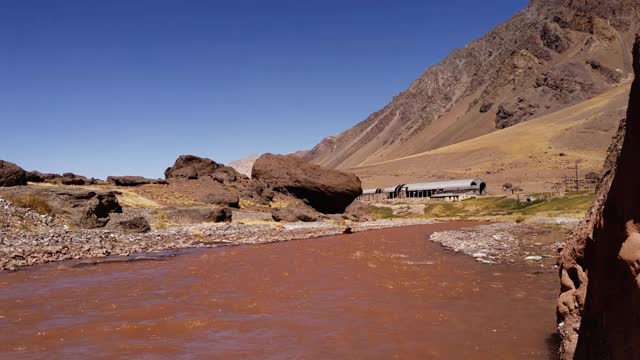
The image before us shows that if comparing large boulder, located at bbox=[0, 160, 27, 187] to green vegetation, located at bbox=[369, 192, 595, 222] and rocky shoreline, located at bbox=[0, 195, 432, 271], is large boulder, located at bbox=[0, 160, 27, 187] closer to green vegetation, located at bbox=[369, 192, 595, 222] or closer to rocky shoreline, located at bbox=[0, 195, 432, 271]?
rocky shoreline, located at bbox=[0, 195, 432, 271]

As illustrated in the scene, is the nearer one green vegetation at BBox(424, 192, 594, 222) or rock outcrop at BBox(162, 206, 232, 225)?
rock outcrop at BBox(162, 206, 232, 225)

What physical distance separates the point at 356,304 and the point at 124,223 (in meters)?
23.9

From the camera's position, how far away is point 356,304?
1374 centimetres

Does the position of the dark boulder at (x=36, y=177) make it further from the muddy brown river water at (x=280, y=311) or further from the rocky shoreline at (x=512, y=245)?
the rocky shoreline at (x=512, y=245)

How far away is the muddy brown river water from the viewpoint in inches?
389

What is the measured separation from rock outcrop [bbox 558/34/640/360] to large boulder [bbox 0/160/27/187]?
37747mm

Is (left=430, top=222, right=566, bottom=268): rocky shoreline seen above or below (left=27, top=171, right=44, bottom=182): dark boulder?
below

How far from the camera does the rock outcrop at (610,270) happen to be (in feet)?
18.9

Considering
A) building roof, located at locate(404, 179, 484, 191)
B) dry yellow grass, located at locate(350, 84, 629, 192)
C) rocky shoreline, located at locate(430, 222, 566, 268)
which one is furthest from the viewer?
dry yellow grass, located at locate(350, 84, 629, 192)

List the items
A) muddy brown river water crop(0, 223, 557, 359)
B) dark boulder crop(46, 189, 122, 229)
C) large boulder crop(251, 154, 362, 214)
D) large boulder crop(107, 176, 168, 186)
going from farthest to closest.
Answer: large boulder crop(251, 154, 362, 214)
large boulder crop(107, 176, 168, 186)
dark boulder crop(46, 189, 122, 229)
muddy brown river water crop(0, 223, 557, 359)

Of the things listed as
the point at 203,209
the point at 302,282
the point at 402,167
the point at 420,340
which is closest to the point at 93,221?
the point at 203,209

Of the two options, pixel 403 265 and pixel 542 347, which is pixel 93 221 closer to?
pixel 403 265

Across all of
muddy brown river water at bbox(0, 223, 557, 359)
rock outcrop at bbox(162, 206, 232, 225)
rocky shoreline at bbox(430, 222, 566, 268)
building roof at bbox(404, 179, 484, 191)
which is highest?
building roof at bbox(404, 179, 484, 191)

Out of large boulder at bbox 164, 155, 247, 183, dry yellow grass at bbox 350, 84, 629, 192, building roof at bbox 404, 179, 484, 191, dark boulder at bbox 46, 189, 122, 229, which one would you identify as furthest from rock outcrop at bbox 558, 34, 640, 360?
dry yellow grass at bbox 350, 84, 629, 192
